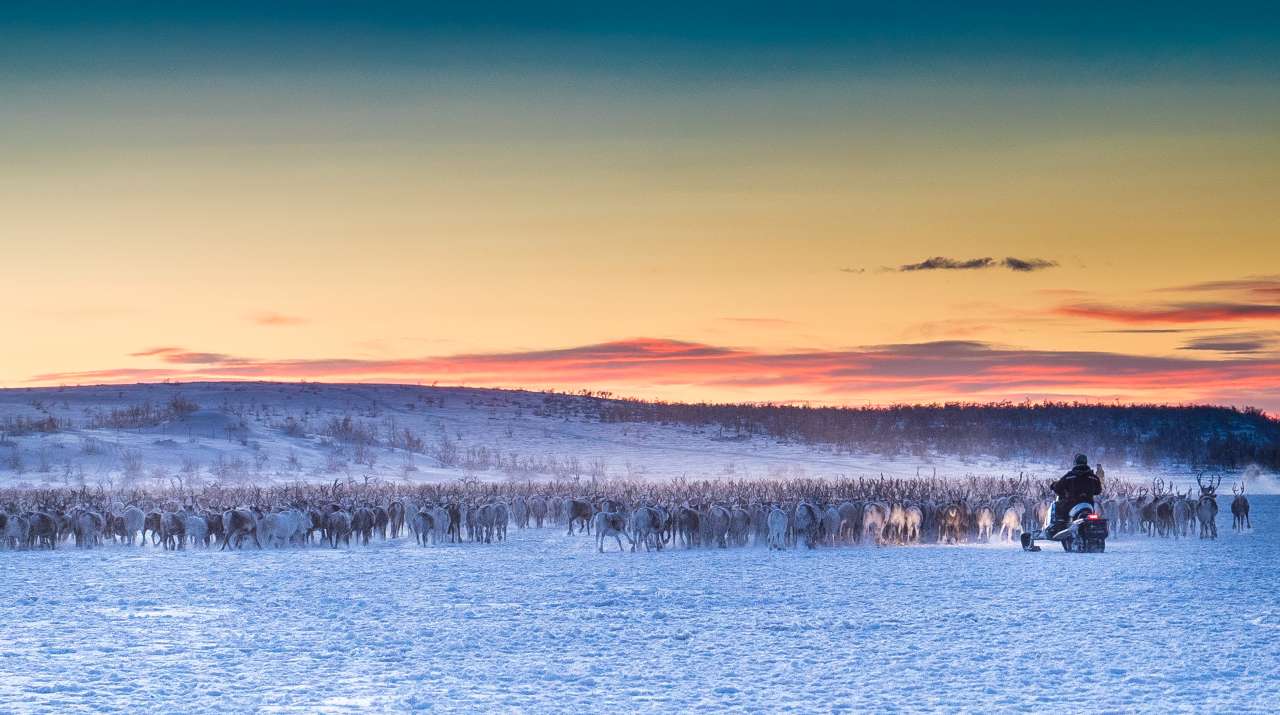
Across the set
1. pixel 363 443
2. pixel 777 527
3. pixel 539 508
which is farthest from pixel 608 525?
pixel 363 443

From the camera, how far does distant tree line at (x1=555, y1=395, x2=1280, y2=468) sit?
89.8 meters

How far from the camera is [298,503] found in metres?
30.4

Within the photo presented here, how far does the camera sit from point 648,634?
14.9 meters

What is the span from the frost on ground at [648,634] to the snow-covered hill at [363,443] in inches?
989

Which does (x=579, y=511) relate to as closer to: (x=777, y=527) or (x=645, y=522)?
(x=645, y=522)

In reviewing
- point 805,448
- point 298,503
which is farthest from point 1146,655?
point 805,448

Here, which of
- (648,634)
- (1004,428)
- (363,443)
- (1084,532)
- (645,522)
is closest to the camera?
(648,634)

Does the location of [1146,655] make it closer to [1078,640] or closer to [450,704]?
[1078,640]

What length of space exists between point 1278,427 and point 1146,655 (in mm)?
120872

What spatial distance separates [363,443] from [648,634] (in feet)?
178

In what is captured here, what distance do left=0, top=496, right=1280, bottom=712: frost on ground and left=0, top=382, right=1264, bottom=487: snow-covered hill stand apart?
989 inches

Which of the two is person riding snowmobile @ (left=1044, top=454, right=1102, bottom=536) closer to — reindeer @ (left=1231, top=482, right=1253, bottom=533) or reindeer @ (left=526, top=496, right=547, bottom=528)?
reindeer @ (left=1231, top=482, right=1253, bottom=533)

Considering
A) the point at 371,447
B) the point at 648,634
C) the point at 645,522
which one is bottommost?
the point at 648,634

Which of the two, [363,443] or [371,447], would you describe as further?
[363,443]
